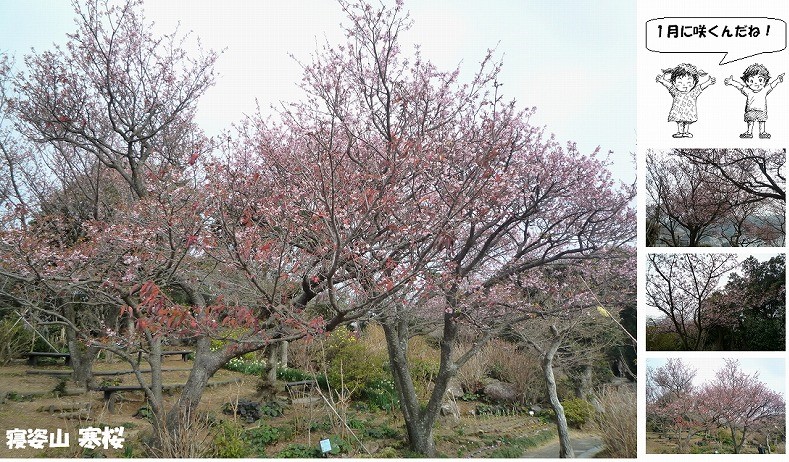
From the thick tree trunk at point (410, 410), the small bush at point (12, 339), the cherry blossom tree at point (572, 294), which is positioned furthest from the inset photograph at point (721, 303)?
the small bush at point (12, 339)

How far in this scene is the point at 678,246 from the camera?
2051 millimetres

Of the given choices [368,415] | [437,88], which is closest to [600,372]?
[368,415]

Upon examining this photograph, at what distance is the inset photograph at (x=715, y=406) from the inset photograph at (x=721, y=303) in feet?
0.28

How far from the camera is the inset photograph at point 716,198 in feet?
6.54

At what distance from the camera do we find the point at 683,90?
2188mm

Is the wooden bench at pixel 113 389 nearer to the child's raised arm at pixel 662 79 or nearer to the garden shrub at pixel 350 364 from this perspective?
the garden shrub at pixel 350 364

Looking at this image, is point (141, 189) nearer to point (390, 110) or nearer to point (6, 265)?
point (6, 265)

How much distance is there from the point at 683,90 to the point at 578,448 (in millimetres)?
3553

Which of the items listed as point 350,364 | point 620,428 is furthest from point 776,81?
point 350,364

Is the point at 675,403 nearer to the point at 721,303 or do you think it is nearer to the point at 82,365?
the point at 721,303

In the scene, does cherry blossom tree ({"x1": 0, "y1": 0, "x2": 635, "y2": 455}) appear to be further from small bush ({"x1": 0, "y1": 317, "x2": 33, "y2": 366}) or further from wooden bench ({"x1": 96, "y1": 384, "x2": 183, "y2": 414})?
small bush ({"x1": 0, "y1": 317, "x2": 33, "y2": 366})

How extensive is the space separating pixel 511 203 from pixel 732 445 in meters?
1.65

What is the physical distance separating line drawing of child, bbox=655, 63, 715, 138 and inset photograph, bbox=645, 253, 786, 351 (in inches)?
22.2

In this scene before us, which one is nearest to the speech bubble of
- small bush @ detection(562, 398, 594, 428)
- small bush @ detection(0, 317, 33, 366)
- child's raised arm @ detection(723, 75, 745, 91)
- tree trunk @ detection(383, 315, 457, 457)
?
child's raised arm @ detection(723, 75, 745, 91)
